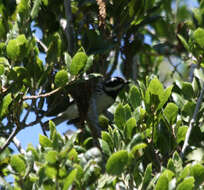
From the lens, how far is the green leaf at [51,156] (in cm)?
159

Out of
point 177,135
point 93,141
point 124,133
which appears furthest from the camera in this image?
point 93,141

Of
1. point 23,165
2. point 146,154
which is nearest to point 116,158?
point 23,165

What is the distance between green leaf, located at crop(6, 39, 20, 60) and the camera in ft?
7.61

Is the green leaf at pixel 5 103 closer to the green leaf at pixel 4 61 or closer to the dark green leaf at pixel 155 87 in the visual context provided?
the green leaf at pixel 4 61

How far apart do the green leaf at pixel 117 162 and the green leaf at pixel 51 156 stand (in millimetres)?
208

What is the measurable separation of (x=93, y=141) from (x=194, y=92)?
28.7 inches

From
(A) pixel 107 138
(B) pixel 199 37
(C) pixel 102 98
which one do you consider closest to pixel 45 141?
(A) pixel 107 138

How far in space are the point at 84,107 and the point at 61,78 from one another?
485 millimetres

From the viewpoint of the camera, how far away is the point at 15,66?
242 cm

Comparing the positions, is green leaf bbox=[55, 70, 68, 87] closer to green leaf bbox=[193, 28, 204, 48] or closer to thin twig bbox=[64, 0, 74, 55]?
thin twig bbox=[64, 0, 74, 55]

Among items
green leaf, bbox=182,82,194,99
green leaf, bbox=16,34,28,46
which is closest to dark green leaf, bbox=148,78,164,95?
green leaf, bbox=182,82,194,99

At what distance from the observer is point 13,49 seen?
7.64ft

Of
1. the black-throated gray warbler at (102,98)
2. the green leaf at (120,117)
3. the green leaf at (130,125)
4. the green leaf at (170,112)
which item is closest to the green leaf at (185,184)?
the green leaf at (130,125)

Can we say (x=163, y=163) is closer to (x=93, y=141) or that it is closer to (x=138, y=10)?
(x=93, y=141)
